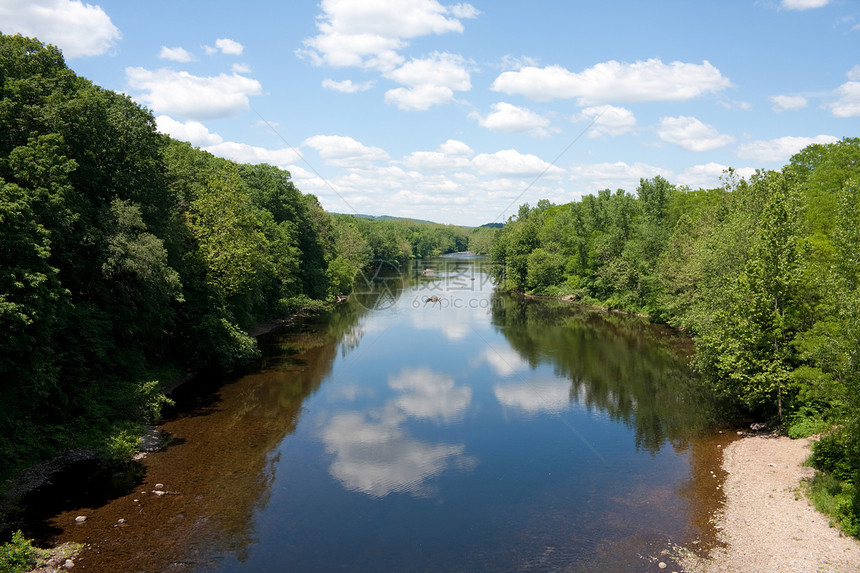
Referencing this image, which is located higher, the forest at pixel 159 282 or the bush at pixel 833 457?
the forest at pixel 159 282

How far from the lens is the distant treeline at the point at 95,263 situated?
19734mm

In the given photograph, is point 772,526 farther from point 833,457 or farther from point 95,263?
point 95,263

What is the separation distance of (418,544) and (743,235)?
32.3m

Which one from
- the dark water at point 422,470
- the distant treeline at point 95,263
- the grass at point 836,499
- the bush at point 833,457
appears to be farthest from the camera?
the distant treeline at point 95,263

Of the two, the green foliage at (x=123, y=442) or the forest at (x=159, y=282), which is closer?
the forest at (x=159, y=282)

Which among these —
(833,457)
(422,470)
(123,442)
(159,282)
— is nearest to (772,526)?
(833,457)

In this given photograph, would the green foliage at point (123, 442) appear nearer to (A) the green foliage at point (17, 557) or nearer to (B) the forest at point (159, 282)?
(B) the forest at point (159, 282)

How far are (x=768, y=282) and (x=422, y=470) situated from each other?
18.8 meters

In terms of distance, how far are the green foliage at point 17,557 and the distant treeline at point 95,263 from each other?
6.08m

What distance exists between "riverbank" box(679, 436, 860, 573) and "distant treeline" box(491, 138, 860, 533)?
3.93 ft

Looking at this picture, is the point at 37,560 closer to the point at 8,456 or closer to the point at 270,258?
the point at 8,456

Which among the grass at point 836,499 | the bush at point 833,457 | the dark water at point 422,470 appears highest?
the bush at point 833,457

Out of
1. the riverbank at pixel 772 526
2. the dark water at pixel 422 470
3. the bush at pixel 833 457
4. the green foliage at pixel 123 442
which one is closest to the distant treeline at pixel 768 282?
the bush at pixel 833 457

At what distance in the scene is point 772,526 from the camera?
716 inches
